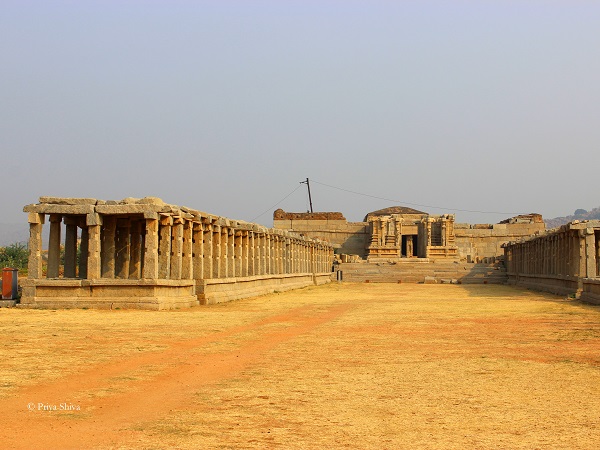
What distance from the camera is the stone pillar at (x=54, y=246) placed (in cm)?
2316

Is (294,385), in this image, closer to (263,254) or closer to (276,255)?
(263,254)

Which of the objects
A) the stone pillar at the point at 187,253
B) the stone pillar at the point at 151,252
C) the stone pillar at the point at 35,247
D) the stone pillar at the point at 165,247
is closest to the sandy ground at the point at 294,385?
the stone pillar at the point at 151,252

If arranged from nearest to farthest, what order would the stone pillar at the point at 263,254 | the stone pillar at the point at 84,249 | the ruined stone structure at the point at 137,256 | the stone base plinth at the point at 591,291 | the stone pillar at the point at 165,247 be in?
the ruined stone structure at the point at 137,256 < the stone pillar at the point at 165,247 < the stone base plinth at the point at 591,291 < the stone pillar at the point at 84,249 < the stone pillar at the point at 263,254

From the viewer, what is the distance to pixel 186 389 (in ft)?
28.2

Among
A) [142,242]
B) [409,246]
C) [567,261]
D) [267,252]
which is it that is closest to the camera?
[142,242]

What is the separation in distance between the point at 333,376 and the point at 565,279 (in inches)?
982

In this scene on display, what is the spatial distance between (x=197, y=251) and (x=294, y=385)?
17.6m

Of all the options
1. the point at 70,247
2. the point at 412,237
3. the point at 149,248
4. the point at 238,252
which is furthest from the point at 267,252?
the point at 412,237

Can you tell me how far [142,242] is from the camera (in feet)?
95.5

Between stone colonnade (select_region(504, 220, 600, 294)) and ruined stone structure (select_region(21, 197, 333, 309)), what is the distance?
45.0 ft

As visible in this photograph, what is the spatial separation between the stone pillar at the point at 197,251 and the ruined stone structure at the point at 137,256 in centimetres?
4

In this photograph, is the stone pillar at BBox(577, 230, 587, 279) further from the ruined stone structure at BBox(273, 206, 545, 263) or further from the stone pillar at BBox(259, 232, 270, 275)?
the ruined stone structure at BBox(273, 206, 545, 263)

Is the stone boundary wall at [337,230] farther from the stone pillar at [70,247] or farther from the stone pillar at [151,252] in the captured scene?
the stone pillar at [151,252]

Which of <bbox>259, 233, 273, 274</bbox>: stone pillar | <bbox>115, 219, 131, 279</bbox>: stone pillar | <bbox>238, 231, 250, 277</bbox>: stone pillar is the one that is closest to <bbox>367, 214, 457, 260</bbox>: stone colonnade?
<bbox>259, 233, 273, 274</bbox>: stone pillar
